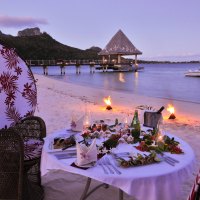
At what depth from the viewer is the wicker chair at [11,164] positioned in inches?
101

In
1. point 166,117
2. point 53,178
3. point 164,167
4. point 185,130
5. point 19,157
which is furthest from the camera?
point 166,117

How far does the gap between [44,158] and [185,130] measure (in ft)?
15.4

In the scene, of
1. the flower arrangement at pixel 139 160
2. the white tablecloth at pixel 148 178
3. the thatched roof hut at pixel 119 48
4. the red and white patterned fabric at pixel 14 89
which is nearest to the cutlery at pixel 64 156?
the white tablecloth at pixel 148 178

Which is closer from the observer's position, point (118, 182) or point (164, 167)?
point (118, 182)

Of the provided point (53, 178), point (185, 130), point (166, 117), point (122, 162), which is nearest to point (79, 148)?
point (122, 162)

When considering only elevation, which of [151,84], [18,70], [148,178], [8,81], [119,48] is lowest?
[151,84]

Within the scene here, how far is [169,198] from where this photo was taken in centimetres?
193

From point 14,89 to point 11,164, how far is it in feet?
A: 3.83

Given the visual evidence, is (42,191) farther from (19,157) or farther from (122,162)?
(122,162)

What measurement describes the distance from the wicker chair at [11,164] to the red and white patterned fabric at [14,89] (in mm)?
813

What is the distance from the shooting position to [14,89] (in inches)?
139

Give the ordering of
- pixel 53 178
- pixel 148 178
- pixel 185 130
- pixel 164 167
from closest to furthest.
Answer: pixel 148 178 → pixel 164 167 → pixel 53 178 → pixel 185 130

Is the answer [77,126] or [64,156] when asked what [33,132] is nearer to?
[77,126]

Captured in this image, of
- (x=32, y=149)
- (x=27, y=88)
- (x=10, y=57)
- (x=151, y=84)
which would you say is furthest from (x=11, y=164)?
(x=151, y=84)
